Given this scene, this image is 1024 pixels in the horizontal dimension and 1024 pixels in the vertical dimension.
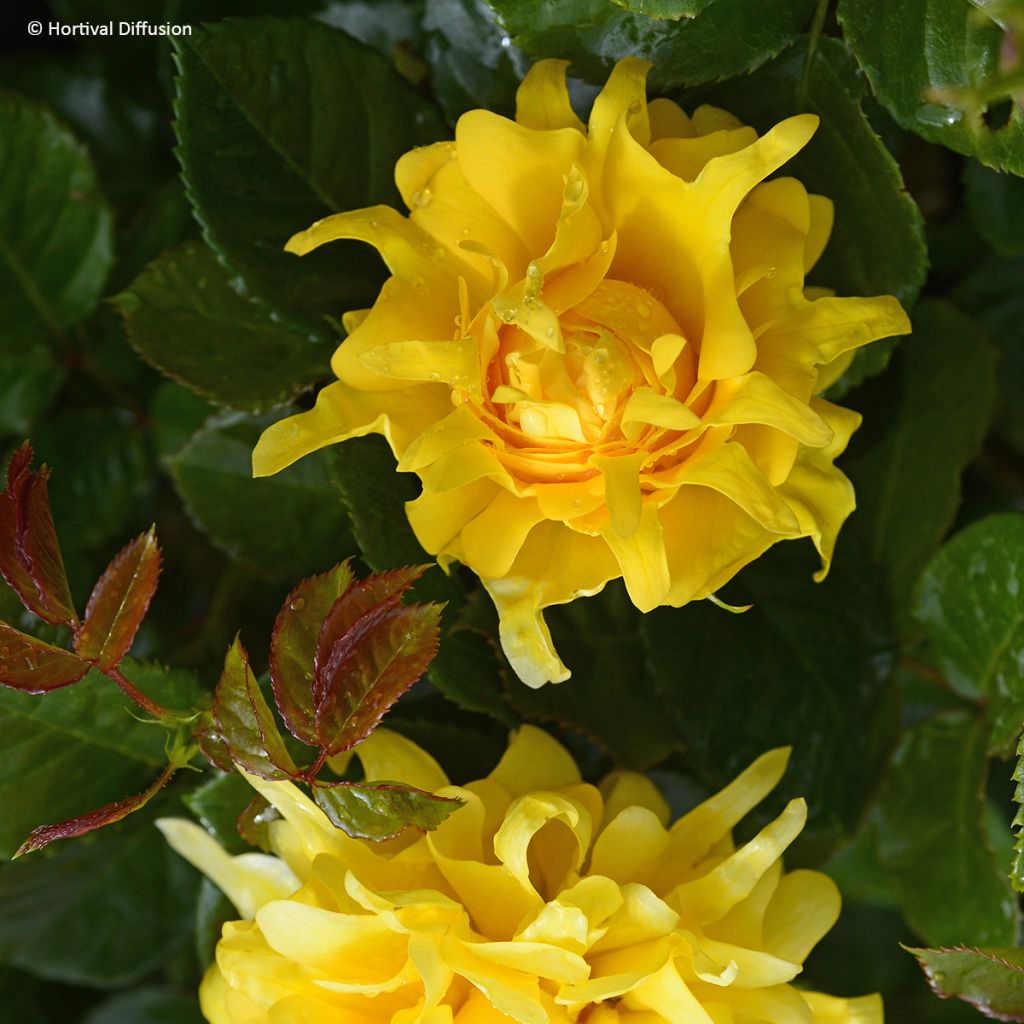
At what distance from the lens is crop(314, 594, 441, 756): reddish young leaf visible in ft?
1.70

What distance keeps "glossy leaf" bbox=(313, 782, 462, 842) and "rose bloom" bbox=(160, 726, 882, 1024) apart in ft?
0.07

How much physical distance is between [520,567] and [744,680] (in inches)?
7.2

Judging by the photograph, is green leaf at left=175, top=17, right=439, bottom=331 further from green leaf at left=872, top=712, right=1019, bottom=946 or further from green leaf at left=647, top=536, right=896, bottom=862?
green leaf at left=872, top=712, right=1019, bottom=946

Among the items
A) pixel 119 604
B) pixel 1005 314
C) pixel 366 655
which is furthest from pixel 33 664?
pixel 1005 314

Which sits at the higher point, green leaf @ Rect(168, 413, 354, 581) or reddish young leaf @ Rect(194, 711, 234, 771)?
green leaf @ Rect(168, 413, 354, 581)

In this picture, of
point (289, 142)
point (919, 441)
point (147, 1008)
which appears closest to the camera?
point (289, 142)

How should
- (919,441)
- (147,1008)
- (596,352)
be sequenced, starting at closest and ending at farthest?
1. (596,352)
2. (919,441)
3. (147,1008)

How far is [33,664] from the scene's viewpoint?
53 cm

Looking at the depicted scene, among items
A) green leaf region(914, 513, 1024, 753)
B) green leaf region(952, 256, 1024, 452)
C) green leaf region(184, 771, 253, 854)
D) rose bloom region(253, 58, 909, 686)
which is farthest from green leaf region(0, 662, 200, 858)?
green leaf region(952, 256, 1024, 452)

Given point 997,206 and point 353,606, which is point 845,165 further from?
point 353,606

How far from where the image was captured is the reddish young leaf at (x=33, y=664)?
0.52 m

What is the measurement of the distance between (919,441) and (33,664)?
1.68ft

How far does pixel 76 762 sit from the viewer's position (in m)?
0.64

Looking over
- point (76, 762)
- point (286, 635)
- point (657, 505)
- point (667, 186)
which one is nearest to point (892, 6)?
point (667, 186)
